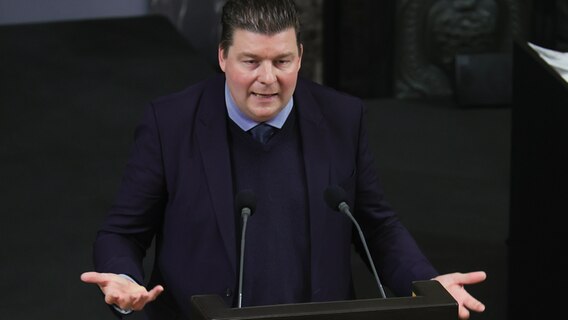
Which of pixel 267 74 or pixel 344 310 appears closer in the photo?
pixel 344 310

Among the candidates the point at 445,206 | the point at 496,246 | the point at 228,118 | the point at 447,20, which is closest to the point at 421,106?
the point at 447,20

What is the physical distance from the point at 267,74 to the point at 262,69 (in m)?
0.02

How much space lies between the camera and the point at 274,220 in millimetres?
3018

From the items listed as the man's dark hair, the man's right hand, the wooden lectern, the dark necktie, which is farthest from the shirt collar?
the wooden lectern

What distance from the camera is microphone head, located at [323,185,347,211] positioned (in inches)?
110

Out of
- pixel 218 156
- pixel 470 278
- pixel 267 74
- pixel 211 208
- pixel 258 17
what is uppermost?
pixel 258 17

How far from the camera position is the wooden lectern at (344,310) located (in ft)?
7.70

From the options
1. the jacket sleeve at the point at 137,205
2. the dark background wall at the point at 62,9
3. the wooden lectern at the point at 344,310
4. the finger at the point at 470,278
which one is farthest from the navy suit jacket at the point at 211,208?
the dark background wall at the point at 62,9

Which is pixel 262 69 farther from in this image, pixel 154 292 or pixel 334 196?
pixel 154 292

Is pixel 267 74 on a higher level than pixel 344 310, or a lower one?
higher

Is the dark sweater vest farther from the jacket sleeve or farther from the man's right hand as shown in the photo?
the man's right hand

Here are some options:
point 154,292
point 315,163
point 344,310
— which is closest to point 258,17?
point 315,163

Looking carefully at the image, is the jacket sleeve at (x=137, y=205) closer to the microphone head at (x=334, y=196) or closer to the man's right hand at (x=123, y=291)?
the man's right hand at (x=123, y=291)

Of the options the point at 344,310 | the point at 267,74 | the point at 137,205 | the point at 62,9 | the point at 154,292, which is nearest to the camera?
the point at 344,310
